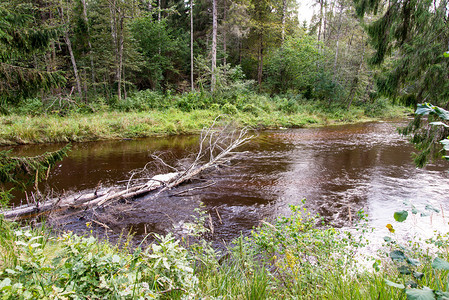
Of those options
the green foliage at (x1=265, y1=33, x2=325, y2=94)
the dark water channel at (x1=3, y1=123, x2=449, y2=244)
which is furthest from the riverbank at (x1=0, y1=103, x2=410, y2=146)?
the green foliage at (x1=265, y1=33, x2=325, y2=94)

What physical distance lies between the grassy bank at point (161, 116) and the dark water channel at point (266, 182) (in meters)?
1.31

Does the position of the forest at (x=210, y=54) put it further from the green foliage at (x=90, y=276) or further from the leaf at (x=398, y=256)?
the leaf at (x=398, y=256)

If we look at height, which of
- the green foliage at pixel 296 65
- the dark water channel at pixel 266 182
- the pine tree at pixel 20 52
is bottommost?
the dark water channel at pixel 266 182

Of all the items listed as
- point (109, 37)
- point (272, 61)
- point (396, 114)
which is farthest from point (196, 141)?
point (396, 114)

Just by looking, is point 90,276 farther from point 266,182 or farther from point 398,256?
point 266,182

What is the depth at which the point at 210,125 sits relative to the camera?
670 inches

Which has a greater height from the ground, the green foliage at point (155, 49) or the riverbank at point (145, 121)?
the green foliage at point (155, 49)

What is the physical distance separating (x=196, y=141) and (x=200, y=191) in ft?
23.7

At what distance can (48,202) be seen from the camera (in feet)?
16.9

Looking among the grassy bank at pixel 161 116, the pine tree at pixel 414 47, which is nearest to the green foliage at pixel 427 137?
the pine tree at pixel 414 47

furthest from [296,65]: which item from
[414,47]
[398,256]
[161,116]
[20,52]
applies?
[398,256]

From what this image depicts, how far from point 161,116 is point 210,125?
3589mm

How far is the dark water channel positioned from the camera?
5422 millimetres

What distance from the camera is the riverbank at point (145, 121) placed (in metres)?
11.9
